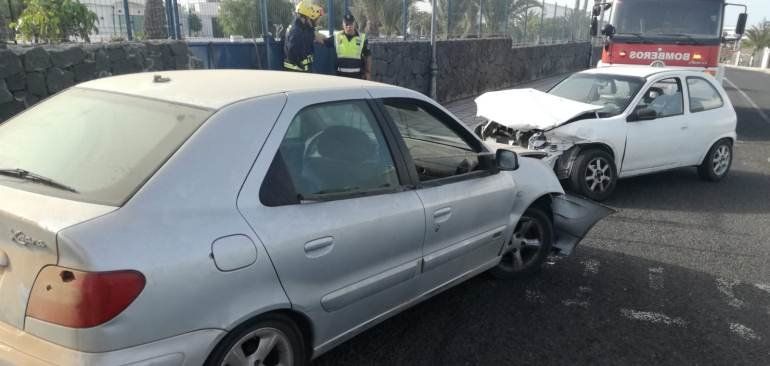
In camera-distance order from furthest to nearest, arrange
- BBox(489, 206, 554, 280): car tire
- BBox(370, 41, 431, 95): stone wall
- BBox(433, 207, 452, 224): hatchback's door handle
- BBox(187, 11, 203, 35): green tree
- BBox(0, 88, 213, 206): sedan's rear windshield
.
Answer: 1. BBox(370, 41, 431, 95): stone wall
2. BBox(187, 11, 203, 35): green tree
3. BBox(489, 206, 554, 280): car tire
4. BBox(433, 207, 452, 224): hatchback's door handle
5. BBox(0, 88, 213, 206): sedan's rear windshield

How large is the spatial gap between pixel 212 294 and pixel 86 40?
5.85m

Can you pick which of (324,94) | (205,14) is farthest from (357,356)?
(205,14)

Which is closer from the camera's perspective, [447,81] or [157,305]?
[157,305]

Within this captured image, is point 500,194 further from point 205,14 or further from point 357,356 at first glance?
point 205,14

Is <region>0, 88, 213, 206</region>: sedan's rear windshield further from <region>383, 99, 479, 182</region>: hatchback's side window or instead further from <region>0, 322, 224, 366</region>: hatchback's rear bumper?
<region>383, 99, 479, 182</region>: hatchback's side window

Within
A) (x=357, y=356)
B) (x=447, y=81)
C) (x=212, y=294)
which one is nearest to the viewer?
(x=212, y=294)

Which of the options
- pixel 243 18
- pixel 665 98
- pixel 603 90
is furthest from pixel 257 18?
pixel 665 98

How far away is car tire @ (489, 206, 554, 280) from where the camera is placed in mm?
4270

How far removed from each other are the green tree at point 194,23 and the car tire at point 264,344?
677cm

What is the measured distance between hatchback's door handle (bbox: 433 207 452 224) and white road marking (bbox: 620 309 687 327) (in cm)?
155

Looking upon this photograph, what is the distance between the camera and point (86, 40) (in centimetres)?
679

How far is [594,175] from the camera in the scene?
6.44m

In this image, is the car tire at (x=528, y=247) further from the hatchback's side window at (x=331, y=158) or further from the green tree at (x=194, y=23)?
the green tree at (x=194, y=23)

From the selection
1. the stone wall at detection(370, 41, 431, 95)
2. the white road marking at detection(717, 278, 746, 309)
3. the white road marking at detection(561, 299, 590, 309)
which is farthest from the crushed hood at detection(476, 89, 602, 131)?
the stone wall at detection(370, 41, 431, 95)
